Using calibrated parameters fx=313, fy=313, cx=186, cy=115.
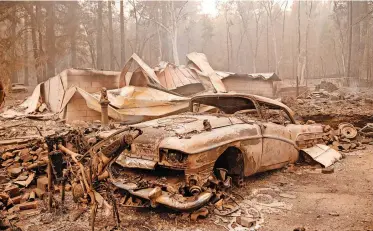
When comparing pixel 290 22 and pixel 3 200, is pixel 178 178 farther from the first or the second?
pixel 290 22

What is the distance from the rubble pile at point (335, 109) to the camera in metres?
9.98

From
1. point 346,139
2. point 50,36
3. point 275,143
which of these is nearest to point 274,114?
point 275,143

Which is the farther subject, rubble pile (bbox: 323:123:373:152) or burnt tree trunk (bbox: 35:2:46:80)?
burnt tree trunk (bbox: 35:2:46:80)

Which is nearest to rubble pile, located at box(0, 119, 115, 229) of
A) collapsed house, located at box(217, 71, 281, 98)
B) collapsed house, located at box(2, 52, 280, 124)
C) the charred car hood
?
Answer: the charred car hood

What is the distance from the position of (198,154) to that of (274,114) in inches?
118

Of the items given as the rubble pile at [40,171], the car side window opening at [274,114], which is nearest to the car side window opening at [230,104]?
the car side window opening at [274,114]

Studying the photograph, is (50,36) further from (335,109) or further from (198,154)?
(198,154)

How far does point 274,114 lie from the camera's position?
649cm

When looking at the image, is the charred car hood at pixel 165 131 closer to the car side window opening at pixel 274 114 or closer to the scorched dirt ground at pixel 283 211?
the scorched dirt ground at pixel 283 211

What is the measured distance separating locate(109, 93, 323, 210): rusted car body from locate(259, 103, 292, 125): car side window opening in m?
0.03

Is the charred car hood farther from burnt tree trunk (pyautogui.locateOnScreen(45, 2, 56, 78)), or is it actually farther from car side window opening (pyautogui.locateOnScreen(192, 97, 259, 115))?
burnt tree trunk (pyautogui.locateOnScreen(45, 2, 56, 78))

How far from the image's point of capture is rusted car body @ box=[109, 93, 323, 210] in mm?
3994

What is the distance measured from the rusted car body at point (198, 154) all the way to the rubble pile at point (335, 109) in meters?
5.02

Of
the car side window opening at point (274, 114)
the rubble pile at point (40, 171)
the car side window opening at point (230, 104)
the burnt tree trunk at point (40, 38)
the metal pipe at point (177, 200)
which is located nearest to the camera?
the metal pipe at point (177, 200)
